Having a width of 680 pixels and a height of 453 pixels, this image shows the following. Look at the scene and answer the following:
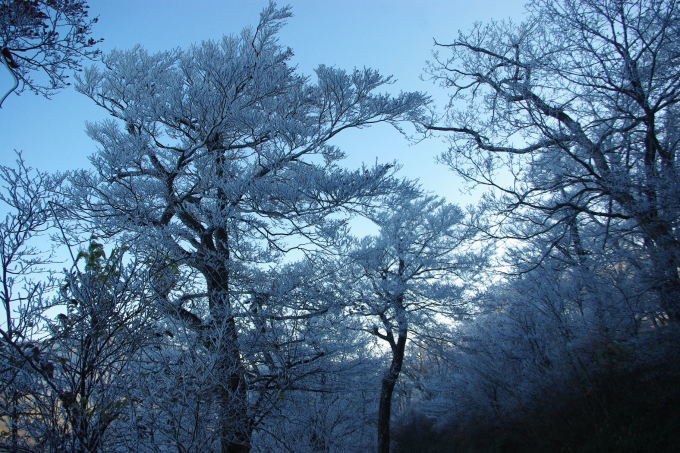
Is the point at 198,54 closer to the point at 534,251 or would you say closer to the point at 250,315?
the point at 250,315

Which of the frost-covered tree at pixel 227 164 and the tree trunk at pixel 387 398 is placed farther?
the tree trunk at pixel 387 398

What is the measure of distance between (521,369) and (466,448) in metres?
3.74

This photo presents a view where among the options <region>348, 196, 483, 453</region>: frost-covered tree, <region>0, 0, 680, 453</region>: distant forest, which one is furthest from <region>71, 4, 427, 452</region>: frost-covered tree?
<region>348, 196, 483, 453</region>: frost-covered tree

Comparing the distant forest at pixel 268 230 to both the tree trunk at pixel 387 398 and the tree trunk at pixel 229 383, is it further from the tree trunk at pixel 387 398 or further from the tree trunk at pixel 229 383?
the tree trunk at pixel 387 398

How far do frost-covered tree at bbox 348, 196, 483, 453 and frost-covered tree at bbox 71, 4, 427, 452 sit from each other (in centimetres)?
475

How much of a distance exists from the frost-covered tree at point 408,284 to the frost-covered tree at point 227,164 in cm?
475

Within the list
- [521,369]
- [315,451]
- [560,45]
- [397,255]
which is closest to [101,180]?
[315,451]

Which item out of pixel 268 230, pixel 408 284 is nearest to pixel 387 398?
pixel 408 284

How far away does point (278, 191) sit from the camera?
4.96 m

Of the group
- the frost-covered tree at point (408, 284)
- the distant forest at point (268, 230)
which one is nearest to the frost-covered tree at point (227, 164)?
the distant forest at point (268, 230)

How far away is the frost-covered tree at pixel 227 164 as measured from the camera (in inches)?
191

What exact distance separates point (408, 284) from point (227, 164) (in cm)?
675

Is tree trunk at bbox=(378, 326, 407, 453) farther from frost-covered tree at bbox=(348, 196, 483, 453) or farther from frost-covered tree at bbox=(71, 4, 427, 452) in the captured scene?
frost-covered tree at bbox=(71, 4, 427, 452)

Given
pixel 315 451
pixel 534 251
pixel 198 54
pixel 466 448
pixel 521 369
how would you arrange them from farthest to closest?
pixel 466 448 → pixel 521 369 → pixel 534 251 → pixel 315 451 → pixel 198 54
